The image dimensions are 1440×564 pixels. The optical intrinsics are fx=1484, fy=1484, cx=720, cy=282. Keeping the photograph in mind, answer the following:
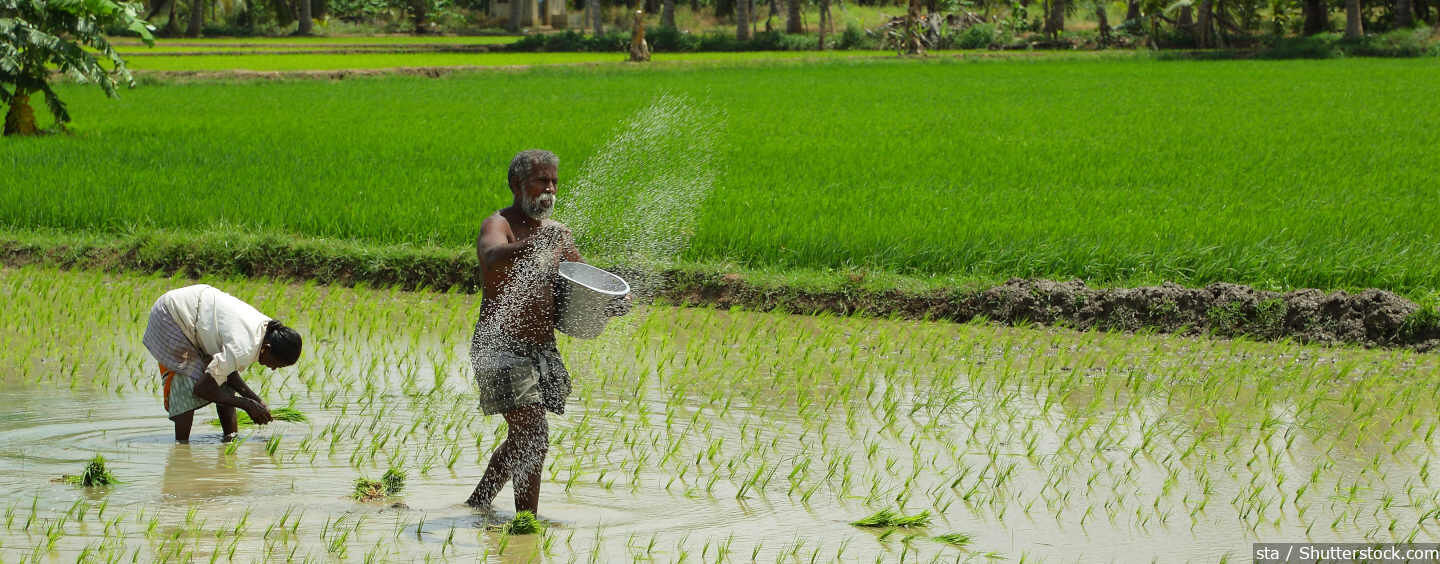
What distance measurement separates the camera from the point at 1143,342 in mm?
5957

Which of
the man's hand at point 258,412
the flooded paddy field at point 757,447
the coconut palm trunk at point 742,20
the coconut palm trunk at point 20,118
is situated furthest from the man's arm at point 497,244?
the coconut palm trunk at point 742,20

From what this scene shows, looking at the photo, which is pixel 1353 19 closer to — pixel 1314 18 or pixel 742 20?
pixel 1314 18

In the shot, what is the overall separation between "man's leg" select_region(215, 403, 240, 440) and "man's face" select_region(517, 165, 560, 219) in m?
1.41

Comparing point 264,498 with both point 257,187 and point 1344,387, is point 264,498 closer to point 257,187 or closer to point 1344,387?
point 1344,387

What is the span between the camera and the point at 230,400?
13.8 feet

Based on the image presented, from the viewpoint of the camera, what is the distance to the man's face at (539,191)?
11.4 feet

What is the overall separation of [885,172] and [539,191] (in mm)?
7238

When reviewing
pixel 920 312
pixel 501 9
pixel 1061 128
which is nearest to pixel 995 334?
pixel 920 312

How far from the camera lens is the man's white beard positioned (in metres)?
3.49

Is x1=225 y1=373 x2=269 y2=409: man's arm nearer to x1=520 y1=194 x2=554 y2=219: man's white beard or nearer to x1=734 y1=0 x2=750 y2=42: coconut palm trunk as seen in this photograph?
x1=520 y1=194 x2=554 y2=219: man's white beard

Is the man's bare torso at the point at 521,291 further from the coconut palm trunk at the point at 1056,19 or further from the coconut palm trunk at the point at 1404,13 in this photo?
the coconut palm trunk at the point at 1056,19

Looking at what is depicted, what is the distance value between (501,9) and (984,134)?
3621 cm

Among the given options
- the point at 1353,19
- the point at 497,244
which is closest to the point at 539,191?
the point at 497,244

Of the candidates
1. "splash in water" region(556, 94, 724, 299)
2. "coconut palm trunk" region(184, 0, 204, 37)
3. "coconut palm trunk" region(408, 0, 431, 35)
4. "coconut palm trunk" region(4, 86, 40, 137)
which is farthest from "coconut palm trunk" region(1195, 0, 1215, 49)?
"coconut palm trunk" region(4, 86, 40, 137)
